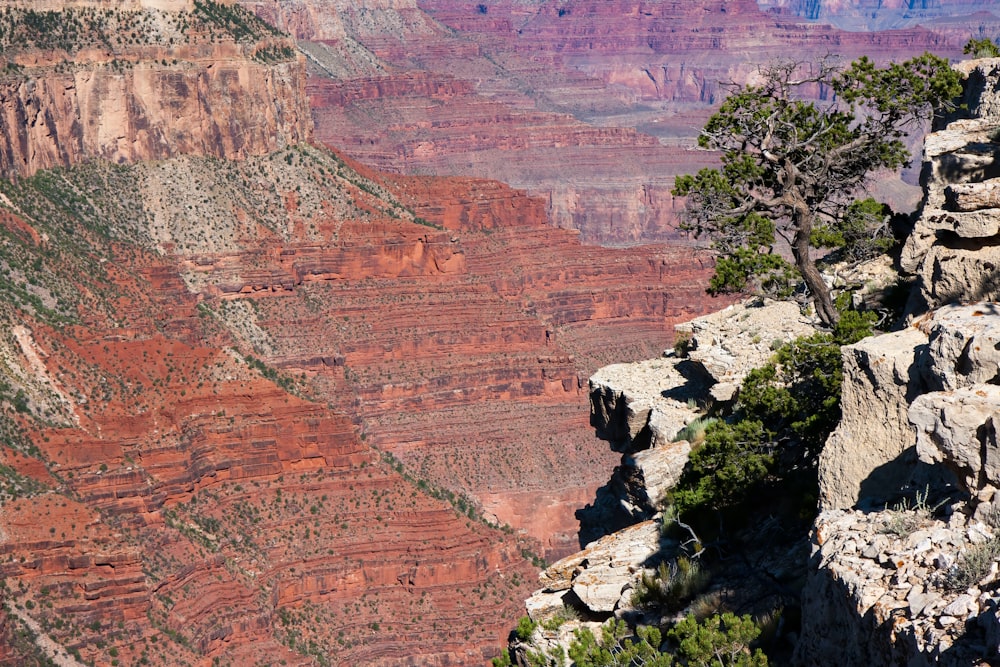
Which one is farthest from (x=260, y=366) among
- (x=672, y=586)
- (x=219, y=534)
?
(x=672, y=586)

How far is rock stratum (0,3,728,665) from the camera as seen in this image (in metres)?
58.2

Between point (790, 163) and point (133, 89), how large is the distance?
7166 cm

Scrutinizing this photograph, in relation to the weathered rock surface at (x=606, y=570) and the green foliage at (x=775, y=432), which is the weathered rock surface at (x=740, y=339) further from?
the weathered rock surface at (x=606, y=570)

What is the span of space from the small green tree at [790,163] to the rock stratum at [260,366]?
33342mm

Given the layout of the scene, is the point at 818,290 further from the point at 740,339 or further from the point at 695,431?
the point at 695,431

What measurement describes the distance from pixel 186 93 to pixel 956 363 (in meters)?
83.8

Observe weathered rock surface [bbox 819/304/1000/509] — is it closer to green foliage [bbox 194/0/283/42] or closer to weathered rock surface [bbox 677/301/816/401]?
weathered rock surface [bbox 677/301/816/401]

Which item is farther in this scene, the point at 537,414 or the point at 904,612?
the point at 537,414

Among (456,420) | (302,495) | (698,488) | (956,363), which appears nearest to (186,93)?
(456,420)

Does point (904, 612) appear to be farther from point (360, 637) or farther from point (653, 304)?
point (653, 304)

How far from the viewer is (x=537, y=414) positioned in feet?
293

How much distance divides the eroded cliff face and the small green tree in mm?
66450

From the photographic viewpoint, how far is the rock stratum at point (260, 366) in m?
58.2

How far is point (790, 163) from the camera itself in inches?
1047
